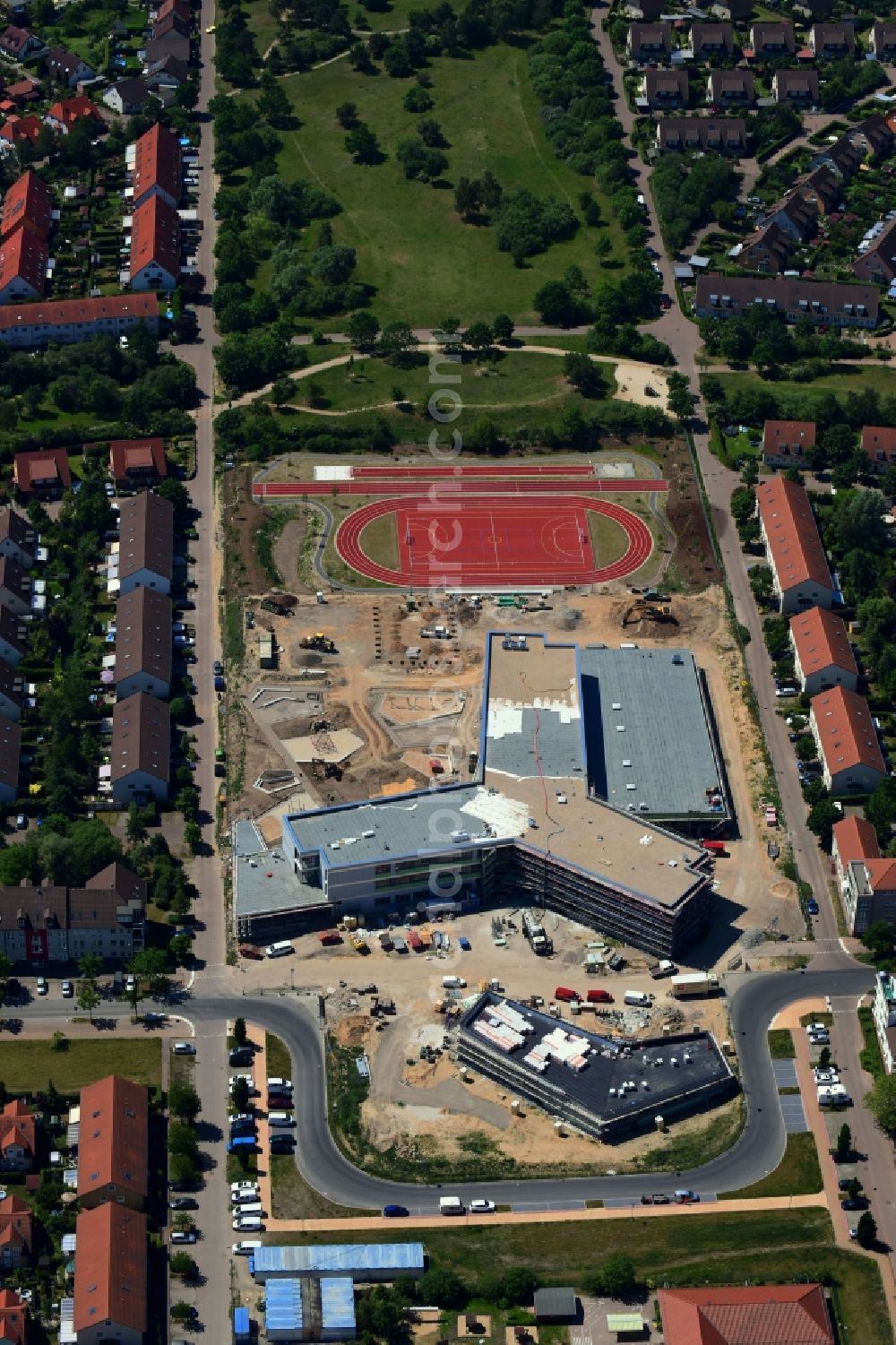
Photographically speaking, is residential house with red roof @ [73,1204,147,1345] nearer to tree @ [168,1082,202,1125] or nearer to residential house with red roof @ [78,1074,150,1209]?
residential house with red roof @ [78,1074,150,1209]

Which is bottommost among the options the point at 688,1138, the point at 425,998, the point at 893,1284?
the point at 893,1284

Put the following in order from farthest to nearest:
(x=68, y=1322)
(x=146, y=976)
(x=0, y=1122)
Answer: (x=146, y=976)
(x=0, y=1122)
(x=68, y=1322)

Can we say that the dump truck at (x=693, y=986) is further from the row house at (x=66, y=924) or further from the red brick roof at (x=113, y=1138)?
the row house at (x=66, y=924)

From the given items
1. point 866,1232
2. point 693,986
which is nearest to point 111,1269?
point 693,986

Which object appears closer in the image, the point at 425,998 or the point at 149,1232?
the point at 149,1232

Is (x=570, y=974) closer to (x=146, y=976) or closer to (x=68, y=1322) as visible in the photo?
(x=146, y=976)

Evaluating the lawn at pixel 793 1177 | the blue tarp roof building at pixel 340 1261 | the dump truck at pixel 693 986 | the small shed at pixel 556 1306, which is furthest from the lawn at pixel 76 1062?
the lawn at pixel 793 1177

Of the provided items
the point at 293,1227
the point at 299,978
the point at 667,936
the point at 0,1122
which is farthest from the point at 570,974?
the point at 0,1122

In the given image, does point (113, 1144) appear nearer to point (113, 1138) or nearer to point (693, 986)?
point (113, 1138)
